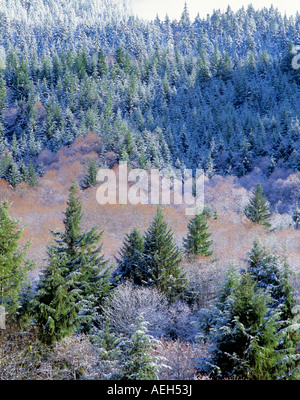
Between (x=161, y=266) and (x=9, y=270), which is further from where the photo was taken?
(x=161, y=266)

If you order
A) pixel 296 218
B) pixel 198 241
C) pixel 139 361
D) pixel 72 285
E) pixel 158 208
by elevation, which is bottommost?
pixel 139 361

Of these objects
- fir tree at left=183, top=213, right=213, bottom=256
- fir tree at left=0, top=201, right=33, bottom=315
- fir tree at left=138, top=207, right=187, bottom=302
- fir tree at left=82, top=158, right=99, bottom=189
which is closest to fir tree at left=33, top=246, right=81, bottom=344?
fir tree at left=0, top=201, right=33, bottom=315

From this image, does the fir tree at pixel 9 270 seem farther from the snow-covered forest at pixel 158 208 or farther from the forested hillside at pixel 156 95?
the forested hillside at pixel 156 95

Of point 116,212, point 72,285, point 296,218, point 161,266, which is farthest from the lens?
point 116,212

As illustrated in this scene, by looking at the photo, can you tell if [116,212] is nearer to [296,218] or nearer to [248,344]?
[296,218]

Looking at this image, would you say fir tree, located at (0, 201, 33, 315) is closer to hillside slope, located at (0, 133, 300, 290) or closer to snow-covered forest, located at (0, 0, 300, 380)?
snow-covered forest, located at (0, 0, 300, 380)

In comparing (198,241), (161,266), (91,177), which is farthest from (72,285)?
(91,177)
